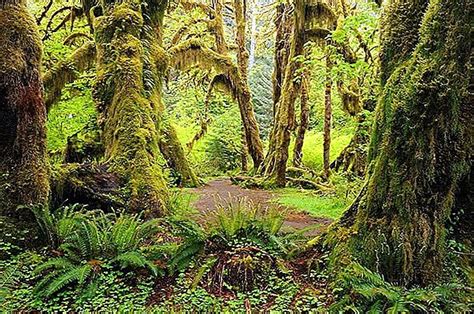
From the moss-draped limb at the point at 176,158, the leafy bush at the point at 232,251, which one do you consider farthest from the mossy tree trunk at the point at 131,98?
the moss-draped limb at the point at 176,158

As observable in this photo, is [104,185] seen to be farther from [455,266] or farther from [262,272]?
[455,266]

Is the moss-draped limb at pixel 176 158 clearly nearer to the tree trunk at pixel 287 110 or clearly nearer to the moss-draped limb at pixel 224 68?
the tree trunk at pixel 287 110

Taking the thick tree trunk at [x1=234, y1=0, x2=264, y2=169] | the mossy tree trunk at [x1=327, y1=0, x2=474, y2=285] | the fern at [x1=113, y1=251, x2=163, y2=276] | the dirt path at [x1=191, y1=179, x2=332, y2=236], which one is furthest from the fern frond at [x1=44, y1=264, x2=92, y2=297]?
the thick tree trunk at [x1=234, y1=0, x2=264, y2=169]

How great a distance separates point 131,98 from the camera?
7746mm

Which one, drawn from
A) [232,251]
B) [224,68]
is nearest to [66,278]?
[232,251]

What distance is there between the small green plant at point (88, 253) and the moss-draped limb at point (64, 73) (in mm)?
5604

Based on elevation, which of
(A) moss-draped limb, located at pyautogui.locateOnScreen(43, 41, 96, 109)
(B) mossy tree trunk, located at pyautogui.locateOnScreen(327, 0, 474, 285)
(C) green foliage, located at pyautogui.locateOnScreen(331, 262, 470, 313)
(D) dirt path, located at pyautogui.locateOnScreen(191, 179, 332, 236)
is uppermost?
(A) moss-draped limb, located at pyautogui.locateOnScreen(43, 41, 96, 109)

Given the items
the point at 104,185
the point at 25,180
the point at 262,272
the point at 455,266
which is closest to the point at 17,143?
the point at 25,180

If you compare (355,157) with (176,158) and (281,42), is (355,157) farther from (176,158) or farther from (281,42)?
(176,158)

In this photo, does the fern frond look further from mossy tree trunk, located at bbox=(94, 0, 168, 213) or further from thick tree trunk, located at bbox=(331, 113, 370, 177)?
thick tree trunk, located at bbox=(331, 113, 370, 177)

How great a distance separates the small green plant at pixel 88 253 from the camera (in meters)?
4.34

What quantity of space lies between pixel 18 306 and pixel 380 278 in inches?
134

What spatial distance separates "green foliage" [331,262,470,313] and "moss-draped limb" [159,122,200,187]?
368 inches

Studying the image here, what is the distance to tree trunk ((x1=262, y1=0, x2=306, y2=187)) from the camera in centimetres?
1268
